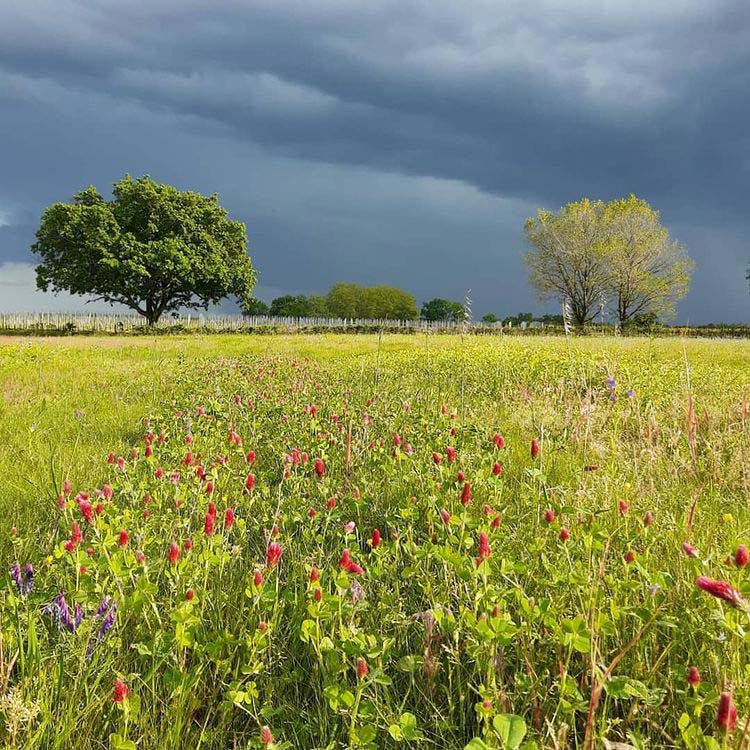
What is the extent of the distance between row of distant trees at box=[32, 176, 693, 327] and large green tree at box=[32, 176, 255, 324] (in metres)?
0.10

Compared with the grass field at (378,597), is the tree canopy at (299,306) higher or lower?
higher

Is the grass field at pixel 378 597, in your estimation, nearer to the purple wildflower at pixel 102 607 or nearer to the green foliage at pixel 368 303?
the purple wildflower at pixel 102 607

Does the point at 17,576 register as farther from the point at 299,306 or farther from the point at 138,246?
the point at 299,306

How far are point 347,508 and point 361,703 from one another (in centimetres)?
163

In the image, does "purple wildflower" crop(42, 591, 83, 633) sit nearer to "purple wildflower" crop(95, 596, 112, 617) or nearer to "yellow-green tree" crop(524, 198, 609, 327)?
"purple wildflower" crop(95, 596, 112, 617)

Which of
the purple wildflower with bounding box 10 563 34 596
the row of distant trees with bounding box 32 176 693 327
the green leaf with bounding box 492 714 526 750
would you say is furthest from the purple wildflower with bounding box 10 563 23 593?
the row of distant trees with bounding box 32 176 693 327

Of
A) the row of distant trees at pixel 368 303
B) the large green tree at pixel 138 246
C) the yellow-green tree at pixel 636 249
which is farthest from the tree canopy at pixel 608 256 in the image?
the row of distant trees at pixel 368 303

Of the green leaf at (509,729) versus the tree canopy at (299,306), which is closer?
→ the green leaf at (509,729)

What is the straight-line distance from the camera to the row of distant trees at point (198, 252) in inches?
2116

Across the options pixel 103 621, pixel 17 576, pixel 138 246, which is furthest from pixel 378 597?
pixel 138 246

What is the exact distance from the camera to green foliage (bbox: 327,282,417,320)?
150 m

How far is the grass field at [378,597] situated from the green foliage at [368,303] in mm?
144106

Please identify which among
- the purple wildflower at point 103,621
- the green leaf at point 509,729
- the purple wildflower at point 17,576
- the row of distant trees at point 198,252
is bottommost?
the purple wildflower at point 103,621

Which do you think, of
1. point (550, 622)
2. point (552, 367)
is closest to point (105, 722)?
point (550, 622)
